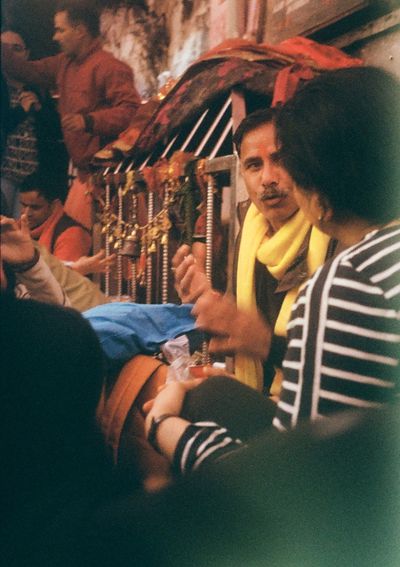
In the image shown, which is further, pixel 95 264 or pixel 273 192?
pixel 95 264

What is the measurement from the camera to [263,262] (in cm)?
86

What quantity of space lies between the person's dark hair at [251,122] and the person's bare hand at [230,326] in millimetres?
191

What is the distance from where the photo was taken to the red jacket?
0.90m

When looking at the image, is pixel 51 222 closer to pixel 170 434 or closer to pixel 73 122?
pixel 73 122

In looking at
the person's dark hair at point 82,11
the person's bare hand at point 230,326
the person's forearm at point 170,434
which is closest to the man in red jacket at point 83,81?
the person's dark hair at point 82,11

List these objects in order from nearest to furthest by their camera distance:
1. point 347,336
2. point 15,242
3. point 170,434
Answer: point 347,336 < point 170,434 < point 15,242

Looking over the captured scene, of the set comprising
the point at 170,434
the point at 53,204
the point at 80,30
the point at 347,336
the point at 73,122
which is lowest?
the point at 170,434

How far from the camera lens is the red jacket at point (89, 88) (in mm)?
898

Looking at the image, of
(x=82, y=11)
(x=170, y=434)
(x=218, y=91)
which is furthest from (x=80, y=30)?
(x=170, y=434)

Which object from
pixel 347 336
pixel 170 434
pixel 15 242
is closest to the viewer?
pixel 347 336

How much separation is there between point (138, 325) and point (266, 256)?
0.19 m

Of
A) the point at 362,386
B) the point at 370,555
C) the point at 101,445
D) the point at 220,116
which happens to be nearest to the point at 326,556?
the point at 370,555

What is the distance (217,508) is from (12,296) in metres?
0.32

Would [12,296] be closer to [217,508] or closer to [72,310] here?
[72,310]
